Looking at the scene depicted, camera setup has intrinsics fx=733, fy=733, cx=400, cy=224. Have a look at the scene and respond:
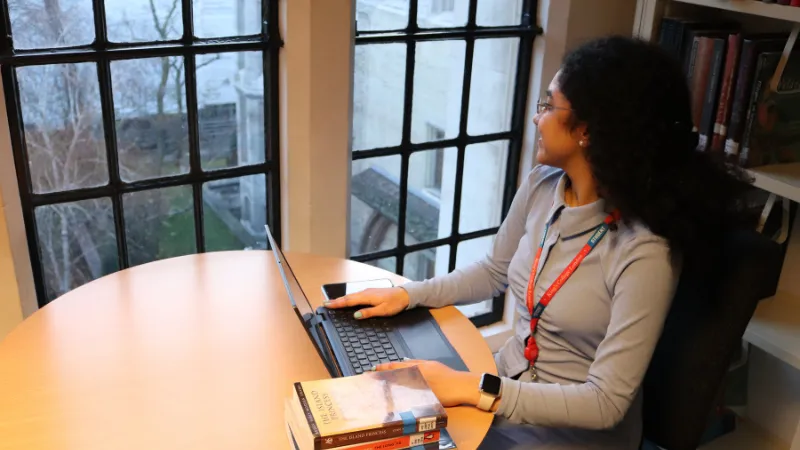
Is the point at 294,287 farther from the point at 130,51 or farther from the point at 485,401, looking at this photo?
the point at 130,51

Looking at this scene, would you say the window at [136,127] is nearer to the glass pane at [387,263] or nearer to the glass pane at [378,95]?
the glass pane at [378,95]

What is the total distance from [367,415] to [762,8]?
141 centimetres

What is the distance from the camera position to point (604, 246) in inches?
55.4

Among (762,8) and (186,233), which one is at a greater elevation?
(762,8)

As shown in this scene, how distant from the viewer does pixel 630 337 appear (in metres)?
1.31

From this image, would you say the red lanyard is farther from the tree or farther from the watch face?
the tree

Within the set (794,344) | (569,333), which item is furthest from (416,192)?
(794,344)

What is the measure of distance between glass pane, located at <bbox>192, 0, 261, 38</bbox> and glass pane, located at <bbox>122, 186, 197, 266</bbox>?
1.39 ft

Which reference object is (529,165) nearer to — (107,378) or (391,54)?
(391,54)

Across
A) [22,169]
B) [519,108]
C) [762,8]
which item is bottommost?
[22,169]

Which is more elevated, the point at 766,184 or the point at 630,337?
the point at 766,184

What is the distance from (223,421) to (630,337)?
719 mm

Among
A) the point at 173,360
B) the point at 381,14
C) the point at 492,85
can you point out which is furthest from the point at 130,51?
the point at 492,85

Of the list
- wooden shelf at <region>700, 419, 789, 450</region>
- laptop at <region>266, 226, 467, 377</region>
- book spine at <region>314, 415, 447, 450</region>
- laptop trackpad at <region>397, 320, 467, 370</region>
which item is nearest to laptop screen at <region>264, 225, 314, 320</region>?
laptop at <region>266, 226, 467, 377</region>
